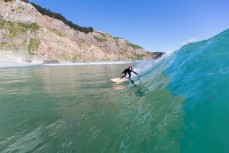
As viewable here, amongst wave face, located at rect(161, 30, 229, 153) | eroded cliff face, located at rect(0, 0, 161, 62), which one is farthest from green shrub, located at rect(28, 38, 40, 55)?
wave face, located at rect(161, 30, 229, 153)

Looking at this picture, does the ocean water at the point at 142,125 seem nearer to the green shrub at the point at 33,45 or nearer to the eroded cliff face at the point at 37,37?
the eroded cliff face at the point at 37,37

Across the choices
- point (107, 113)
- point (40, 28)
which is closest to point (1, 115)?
point (107, 113)

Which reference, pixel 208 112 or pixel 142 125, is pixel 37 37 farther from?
pixel 208 112

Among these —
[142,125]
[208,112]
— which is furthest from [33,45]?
[208,112]

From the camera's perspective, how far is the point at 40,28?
138m

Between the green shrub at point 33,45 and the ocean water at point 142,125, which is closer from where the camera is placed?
the ocean water at point 142,125

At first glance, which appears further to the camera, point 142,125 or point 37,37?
point 37,37

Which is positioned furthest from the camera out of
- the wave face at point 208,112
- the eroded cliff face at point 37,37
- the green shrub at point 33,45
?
the green shrub at point 33,45

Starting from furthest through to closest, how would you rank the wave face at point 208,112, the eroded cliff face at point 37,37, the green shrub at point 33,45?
the green shrub at point 33,45
the eroded cliff face at point 37,37
the wave face at point 208,112

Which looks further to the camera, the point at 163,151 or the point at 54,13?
the point at 54,13

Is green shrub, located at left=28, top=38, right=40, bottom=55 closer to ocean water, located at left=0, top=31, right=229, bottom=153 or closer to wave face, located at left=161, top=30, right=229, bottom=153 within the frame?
ocean water, located at left=0, top=31, right=229, bottom=153

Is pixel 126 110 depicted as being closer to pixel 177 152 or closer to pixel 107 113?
pixel 107 113

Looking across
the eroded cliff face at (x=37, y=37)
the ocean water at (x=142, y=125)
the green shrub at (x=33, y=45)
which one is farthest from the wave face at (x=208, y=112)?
the green shrub at (x=33, y=45)

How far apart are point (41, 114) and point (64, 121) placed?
1.98m
